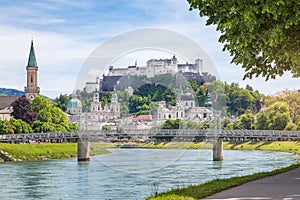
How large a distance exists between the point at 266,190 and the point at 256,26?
561cm

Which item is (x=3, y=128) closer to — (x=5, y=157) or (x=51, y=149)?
(x=51, y=149)

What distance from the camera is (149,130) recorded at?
2500 cm

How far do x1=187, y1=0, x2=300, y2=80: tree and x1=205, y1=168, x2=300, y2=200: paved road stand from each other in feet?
15.1

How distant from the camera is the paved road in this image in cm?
1758

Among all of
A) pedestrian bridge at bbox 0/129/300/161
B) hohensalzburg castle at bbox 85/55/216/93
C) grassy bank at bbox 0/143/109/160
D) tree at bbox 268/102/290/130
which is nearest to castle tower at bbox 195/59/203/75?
hohensalzburg castle at bbox 85/55/216/93

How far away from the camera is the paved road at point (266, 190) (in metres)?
17.6

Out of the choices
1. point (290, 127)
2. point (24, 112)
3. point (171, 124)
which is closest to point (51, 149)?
point (24, 112)

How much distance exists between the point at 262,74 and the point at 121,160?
7.56m

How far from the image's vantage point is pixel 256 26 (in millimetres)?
21469

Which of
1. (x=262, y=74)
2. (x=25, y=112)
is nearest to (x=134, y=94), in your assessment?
(x=262, y=74)

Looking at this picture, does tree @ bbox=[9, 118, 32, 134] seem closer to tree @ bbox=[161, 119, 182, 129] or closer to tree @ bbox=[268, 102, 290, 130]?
tree @ bbox=[268, 102, 290, 130]

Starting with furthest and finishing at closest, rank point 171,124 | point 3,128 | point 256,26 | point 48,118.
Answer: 1. point 48,118
2. point 3,128
3. point 171,124
4. point 256,26

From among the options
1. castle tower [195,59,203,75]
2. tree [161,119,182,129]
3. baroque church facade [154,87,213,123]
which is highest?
castle tower [195,59,203,75]

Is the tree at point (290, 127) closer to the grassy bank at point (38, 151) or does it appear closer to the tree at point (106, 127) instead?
the grassy bank at point (38, 151)
